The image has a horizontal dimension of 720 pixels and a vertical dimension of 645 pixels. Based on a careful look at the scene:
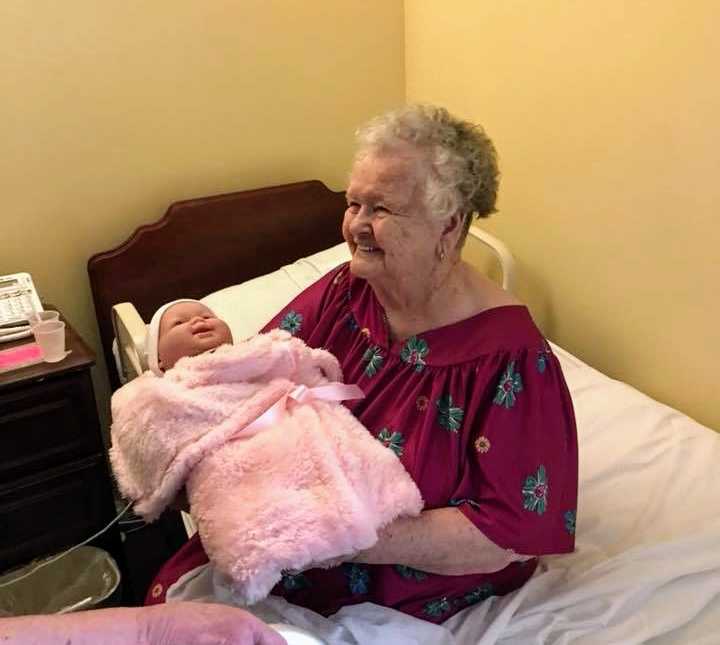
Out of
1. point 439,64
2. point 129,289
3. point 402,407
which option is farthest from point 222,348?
point 439,64

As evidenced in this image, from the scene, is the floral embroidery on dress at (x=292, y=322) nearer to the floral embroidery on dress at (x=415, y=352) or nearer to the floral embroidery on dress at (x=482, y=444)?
the floral embroidery on dress at (x=415, y=352)

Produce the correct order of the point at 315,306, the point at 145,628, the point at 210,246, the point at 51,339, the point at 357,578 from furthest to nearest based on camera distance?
1. the point at 210,246
2. the point at 51,339
3. the point at 315,306
4. the point at 357,578
5. the point at 145,628

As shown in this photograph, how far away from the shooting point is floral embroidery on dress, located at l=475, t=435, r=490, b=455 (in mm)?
A: 1128

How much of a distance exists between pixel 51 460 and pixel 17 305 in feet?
1.28

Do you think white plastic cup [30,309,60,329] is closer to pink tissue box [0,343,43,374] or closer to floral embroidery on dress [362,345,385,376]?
pink tissue box [0,343,43,374]

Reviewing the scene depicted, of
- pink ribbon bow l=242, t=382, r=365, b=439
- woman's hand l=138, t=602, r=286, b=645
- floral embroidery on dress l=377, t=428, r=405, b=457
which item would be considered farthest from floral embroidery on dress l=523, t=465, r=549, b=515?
woman's hand l=138, t=602, r=286, b=645

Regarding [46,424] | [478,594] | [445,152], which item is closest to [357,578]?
[478,594]

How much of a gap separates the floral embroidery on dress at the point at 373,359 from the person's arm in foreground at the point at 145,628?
20.9 inches

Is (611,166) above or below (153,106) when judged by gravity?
below

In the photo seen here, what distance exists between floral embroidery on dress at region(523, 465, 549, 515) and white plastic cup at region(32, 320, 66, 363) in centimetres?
111

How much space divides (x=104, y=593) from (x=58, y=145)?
1.17 m

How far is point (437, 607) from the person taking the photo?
3.92ft

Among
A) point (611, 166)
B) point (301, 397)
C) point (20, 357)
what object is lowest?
point (20, 357)

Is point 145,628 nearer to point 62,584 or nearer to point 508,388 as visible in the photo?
point 508,388
